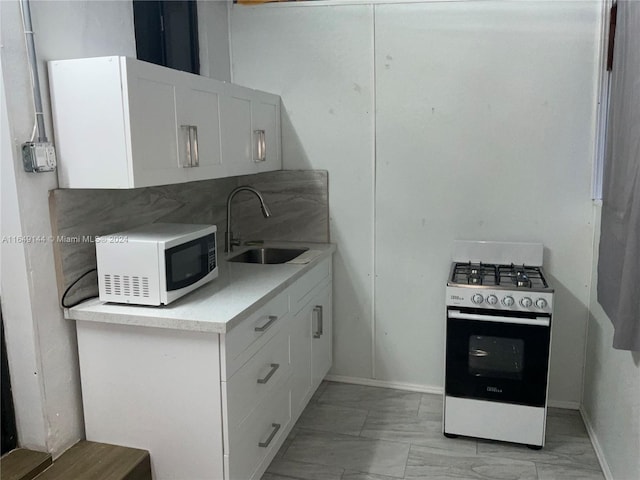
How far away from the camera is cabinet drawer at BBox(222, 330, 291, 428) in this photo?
6.81 feet

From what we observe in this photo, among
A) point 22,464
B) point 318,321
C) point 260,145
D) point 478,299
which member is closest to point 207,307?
point 22,464

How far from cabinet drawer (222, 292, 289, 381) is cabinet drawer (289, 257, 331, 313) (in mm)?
110

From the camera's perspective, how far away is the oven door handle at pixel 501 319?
2.67 m

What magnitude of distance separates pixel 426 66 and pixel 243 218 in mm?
1471

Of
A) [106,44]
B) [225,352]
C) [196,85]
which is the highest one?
[106,44]

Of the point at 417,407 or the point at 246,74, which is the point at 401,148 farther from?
the point at 417,407

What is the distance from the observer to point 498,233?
3.17 metres

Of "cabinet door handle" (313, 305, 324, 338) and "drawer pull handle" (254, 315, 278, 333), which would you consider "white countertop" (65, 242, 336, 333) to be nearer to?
"drawer pull handle" (254, 315, 278, 333)

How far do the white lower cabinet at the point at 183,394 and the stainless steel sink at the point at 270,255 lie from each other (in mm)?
979

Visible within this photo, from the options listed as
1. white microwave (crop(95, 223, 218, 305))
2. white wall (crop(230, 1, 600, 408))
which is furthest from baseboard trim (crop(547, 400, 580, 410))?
white microwave (crop(95, 223, 218, 305))

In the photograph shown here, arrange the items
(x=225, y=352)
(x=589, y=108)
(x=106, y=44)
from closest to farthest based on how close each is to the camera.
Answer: (x=225, y=352) < (x=106, y=44) < (x=589, y=108)

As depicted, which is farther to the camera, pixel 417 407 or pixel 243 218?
pixel 243 218

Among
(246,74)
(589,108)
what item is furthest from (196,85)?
(589,108)

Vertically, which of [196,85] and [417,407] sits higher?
[196,85]
